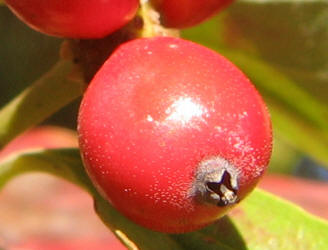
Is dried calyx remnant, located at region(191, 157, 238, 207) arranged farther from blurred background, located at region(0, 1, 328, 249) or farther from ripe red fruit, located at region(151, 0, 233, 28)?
blurred background, located at region(0, 1, 328, 249)

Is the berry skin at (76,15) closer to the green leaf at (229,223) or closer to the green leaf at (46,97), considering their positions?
the green leaf at (46,97)

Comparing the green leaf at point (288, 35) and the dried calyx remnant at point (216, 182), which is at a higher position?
the dried calyx remnant at point (216, 182)

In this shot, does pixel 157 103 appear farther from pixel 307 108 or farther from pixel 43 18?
pixel 307 108

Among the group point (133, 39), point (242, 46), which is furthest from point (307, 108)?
point (133, 39)

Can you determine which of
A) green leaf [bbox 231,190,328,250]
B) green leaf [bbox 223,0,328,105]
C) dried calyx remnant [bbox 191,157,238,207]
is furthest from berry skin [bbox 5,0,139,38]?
green leaf [bbox 223,0,328,105]

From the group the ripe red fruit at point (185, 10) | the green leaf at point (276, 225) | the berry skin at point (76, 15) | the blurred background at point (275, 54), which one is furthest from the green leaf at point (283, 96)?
the berry skin at point (76, 15)

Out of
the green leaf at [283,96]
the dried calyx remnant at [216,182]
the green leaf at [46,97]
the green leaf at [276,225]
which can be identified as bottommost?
the green leaf at [283,96]

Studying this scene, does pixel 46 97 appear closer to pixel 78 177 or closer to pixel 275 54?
pixel 78 177
